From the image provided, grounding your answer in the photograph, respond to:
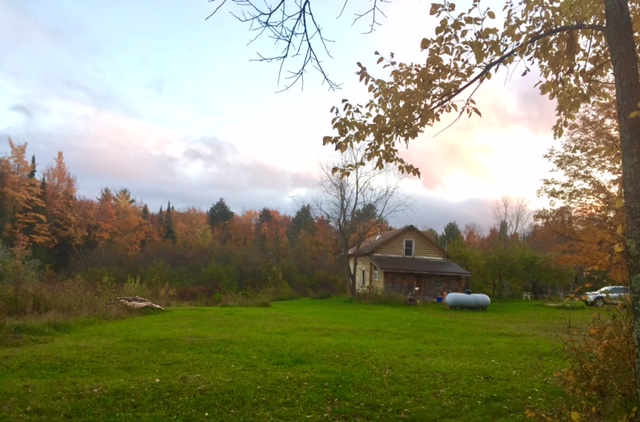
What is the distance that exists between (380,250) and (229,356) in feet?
95.4

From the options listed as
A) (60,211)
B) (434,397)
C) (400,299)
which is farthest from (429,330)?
(60,211)

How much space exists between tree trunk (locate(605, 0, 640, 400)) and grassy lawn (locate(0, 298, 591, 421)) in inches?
132

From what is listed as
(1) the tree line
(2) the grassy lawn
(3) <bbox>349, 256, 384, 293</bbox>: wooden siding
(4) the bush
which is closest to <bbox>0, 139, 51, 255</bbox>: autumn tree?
(1) the tree line

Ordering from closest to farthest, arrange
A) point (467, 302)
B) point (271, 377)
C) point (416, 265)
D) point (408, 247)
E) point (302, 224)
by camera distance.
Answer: point (271, 377)
point (467, 302)
point (416, 265)
point (408, 247)
point (302, 224)

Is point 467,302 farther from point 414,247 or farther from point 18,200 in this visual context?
point 18,200

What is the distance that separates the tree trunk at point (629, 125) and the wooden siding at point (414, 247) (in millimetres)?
34438

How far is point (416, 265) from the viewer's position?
36031 millimetres

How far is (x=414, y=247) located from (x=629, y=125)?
116ft

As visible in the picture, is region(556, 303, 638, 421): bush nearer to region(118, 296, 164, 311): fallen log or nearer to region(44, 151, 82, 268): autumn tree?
region(118, 296, 164, 311): fallen log

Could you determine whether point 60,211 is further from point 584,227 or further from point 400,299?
point 584,227

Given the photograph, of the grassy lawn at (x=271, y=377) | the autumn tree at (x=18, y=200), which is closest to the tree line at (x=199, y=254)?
the autumn tree at (x=18, y=200)

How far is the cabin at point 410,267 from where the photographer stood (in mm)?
35250

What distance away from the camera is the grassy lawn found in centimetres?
638

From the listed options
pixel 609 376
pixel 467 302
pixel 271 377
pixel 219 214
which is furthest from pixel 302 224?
pixel 609 376
